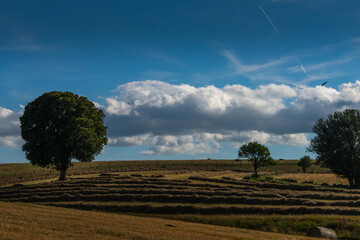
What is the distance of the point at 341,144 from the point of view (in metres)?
76.0

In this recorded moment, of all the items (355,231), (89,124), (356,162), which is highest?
(89,124)

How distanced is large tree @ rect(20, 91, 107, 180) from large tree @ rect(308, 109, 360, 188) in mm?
53304

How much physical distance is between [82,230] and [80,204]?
2084 cm

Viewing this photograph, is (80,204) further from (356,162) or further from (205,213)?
(356,162)

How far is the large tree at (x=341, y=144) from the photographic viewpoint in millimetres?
74750

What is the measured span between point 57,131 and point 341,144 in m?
64.5

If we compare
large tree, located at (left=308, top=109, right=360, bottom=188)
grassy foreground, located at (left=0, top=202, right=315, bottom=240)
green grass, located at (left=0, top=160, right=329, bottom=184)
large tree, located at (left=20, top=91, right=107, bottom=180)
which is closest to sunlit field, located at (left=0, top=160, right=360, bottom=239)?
grassy foreground, located at (left=0, top=202, right=315, bottom=240)

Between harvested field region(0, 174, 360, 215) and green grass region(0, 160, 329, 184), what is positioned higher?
green grass region(0, 160, 329, 184)

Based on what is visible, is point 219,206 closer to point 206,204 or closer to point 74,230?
point 206,204

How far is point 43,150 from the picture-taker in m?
68.6

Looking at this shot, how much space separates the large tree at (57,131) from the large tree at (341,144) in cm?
5330

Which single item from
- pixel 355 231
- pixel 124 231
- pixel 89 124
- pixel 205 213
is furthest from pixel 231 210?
pixel 89 124

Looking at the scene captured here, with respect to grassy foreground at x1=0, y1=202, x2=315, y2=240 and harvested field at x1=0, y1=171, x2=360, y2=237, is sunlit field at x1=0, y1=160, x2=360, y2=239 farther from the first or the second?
grassy foreground at x1=0, y1=202, x2=315, y2=240

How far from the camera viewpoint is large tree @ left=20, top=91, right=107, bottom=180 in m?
68.2
